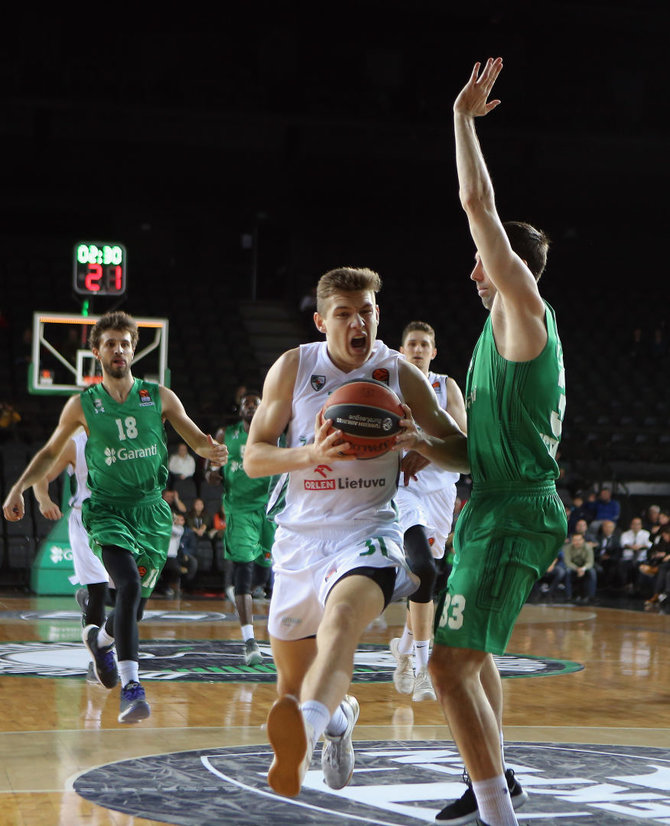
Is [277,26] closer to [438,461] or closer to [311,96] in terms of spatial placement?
[311,96]

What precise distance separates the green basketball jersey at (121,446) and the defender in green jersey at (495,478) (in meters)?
2.65

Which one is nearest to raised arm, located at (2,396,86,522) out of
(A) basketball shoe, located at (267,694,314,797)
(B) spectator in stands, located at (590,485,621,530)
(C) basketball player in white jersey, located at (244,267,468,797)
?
(C) basketball player in white jersey, located at (244,267,468,797)

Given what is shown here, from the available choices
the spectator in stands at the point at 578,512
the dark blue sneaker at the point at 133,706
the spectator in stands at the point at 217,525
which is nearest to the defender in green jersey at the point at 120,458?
the dark blue sneaker at the point at 133,706

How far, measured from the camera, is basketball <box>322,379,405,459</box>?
357cm

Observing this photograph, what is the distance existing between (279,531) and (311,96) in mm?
17626

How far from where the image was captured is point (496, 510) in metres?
3.57

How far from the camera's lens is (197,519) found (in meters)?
14.1

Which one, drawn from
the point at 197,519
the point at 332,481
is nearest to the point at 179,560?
the point at 197,519

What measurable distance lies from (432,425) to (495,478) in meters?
0.53

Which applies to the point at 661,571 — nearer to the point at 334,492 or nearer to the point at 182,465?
the point at 182,465

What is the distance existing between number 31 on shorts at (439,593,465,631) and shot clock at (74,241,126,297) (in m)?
10.9

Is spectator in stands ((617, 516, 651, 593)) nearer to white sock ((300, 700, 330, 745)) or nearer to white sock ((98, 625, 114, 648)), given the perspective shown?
white sock ((98, 625, 114, 648))

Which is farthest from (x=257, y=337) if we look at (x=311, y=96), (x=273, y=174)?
(x=311, y=96)

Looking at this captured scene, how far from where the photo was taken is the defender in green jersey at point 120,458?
5.85m
